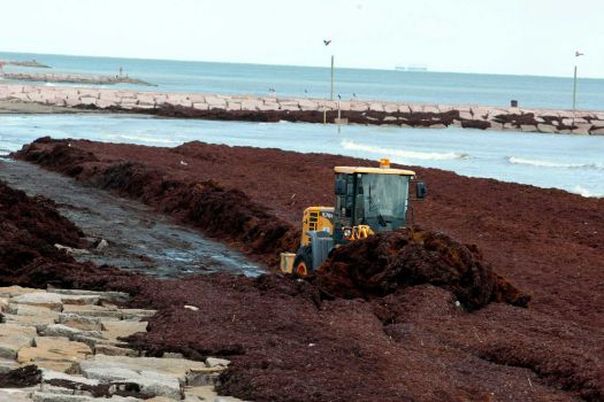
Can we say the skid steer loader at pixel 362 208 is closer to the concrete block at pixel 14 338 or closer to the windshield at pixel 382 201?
the windshield at pixel 382 201

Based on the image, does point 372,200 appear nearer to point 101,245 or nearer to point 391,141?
point 101,245

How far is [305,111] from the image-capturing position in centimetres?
9138

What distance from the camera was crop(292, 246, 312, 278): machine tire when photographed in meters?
18.3

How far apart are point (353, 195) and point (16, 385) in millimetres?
8744

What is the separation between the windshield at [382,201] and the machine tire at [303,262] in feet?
3.47

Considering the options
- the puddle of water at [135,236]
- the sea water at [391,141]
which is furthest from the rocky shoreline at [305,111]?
the puddle of water at [135,236]

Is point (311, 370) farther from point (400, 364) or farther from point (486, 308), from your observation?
point (486, 308)

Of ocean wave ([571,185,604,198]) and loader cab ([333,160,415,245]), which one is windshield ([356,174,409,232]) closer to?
loader cab ([333,160,415,245])

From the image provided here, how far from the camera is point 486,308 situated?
16.4m

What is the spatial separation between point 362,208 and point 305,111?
2906 inches

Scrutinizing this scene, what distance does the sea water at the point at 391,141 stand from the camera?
51375mm

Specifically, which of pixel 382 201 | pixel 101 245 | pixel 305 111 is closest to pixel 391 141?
pixel 305 111

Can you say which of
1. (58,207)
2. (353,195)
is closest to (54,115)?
(58,207)

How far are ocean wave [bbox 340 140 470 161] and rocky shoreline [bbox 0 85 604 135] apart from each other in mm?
20549
